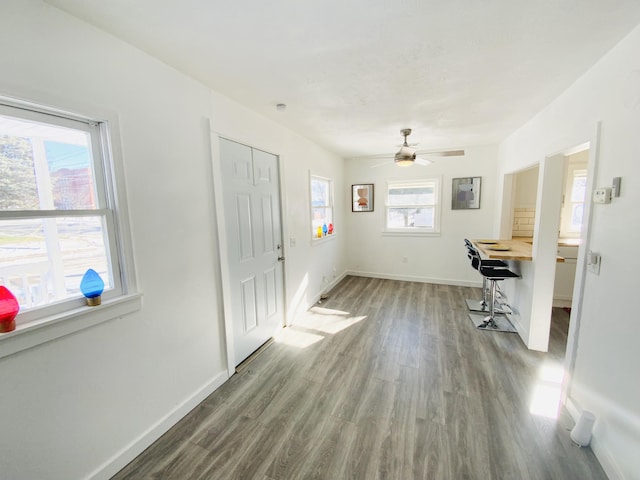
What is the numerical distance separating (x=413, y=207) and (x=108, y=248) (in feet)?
15.0

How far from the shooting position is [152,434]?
1.67 metres

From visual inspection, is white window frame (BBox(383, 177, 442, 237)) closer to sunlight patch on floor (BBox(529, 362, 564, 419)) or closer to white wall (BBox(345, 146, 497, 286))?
white wall (BBox(345, 146, 497, 286))

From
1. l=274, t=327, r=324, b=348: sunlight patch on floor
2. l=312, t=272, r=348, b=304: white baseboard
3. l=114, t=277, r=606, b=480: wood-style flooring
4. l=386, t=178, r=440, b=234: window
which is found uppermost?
l=386, t=178, r=440, b=234: window

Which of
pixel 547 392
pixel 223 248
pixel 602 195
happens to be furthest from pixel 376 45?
pixel 547 392

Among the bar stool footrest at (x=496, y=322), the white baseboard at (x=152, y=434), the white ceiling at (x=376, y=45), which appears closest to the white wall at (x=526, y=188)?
the bar stool footrest at (x=496, y=322)

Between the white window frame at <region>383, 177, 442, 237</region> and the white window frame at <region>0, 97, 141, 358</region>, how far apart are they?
432cm

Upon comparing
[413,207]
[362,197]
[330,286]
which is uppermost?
[362,197]

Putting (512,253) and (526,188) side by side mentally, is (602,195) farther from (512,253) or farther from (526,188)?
(526,188)

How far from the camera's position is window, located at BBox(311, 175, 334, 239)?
4.05 m

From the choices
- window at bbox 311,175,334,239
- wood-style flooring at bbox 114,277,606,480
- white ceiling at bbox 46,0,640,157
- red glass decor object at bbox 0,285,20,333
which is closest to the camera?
red glass decor object at bbox 0,285,20,333

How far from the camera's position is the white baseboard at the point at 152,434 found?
1.44 meters

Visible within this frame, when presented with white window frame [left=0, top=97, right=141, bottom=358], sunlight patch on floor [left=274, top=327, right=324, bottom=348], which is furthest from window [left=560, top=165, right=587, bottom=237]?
white window frame [left=0, top=97, right=141, bottom=358]

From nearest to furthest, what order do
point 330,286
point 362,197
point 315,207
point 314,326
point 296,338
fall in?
point 296,338, point 314,326, point 315,207, point 330,286, point 362,197

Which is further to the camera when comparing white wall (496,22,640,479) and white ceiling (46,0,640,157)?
white wall (496,22,640,479)
